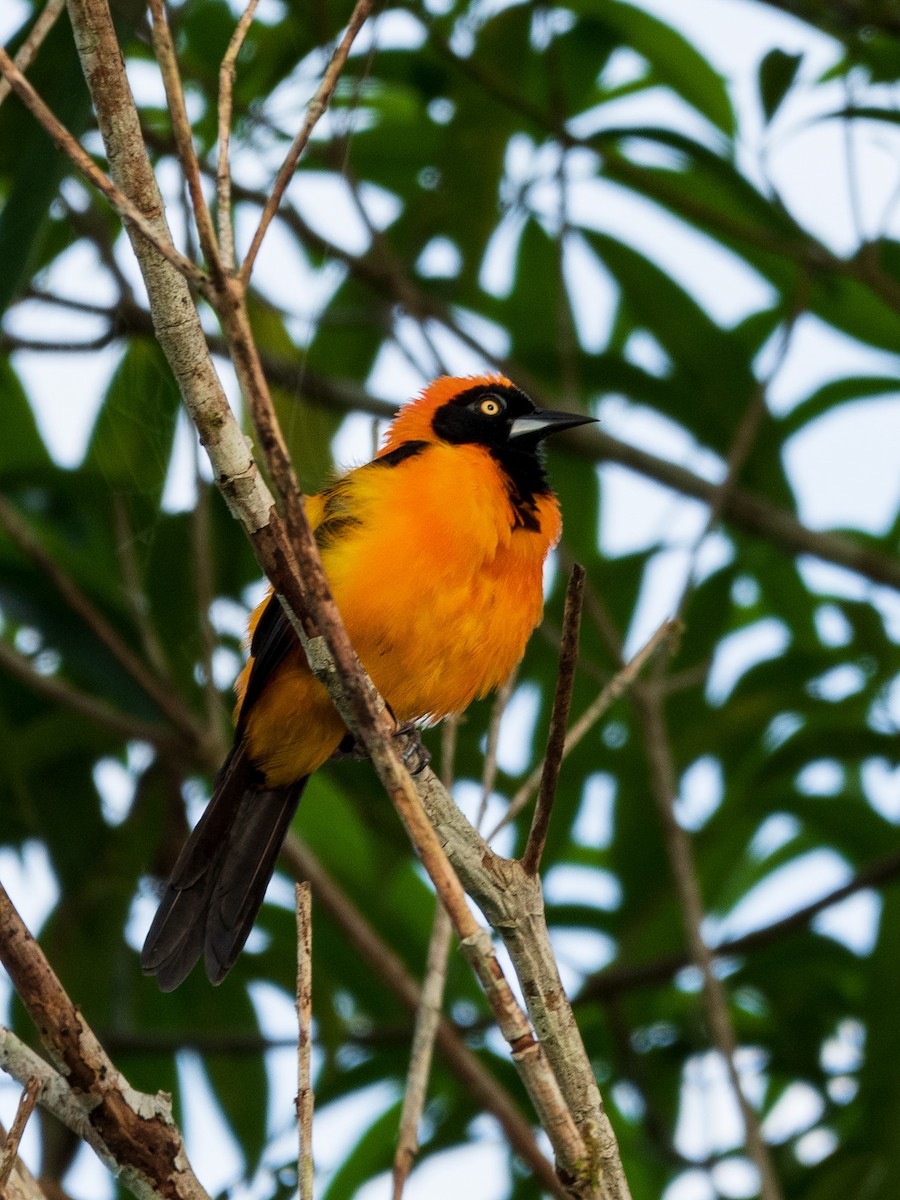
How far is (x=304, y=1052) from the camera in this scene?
2.04 m

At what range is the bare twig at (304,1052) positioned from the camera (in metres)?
2.02

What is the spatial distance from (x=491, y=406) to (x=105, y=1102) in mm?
2847

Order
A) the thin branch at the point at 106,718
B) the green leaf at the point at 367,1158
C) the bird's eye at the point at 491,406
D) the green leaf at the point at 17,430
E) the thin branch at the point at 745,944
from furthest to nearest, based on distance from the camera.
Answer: the green leaf at the point at 17,430, the green leaf at the point at 367,1158, the thin branch at the point at 106,718, the thin branch at the point at 745,944, the bird's eye at the point at 491,406

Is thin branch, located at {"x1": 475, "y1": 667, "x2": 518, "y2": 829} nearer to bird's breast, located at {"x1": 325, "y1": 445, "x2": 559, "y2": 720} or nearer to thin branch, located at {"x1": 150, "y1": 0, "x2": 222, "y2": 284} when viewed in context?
bird's breast, located at {"x1": 325, "y1": 445, "x2": 559, "y2": 720}

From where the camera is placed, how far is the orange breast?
391 centimetres

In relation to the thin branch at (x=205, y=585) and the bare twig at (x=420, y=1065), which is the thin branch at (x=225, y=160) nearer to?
the bare twig at (x=420, y=1065)

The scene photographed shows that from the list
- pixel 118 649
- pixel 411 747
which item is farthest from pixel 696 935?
pixel 118 649

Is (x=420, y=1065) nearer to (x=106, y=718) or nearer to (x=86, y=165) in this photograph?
(x=86, y=165)

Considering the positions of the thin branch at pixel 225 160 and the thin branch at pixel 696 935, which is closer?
the thin branch at pixel 225 160

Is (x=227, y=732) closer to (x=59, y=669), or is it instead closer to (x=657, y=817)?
(x=59, y=669)

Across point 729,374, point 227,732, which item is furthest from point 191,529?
point 729,374

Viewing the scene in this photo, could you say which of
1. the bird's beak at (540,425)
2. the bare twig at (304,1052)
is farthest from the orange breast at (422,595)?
the bare twig at (304,1052)

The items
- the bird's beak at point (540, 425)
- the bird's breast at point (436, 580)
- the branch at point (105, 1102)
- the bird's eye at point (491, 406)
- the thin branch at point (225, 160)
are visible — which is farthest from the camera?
the bird's eye at point (491, 406)

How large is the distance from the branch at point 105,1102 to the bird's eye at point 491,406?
278 cm
